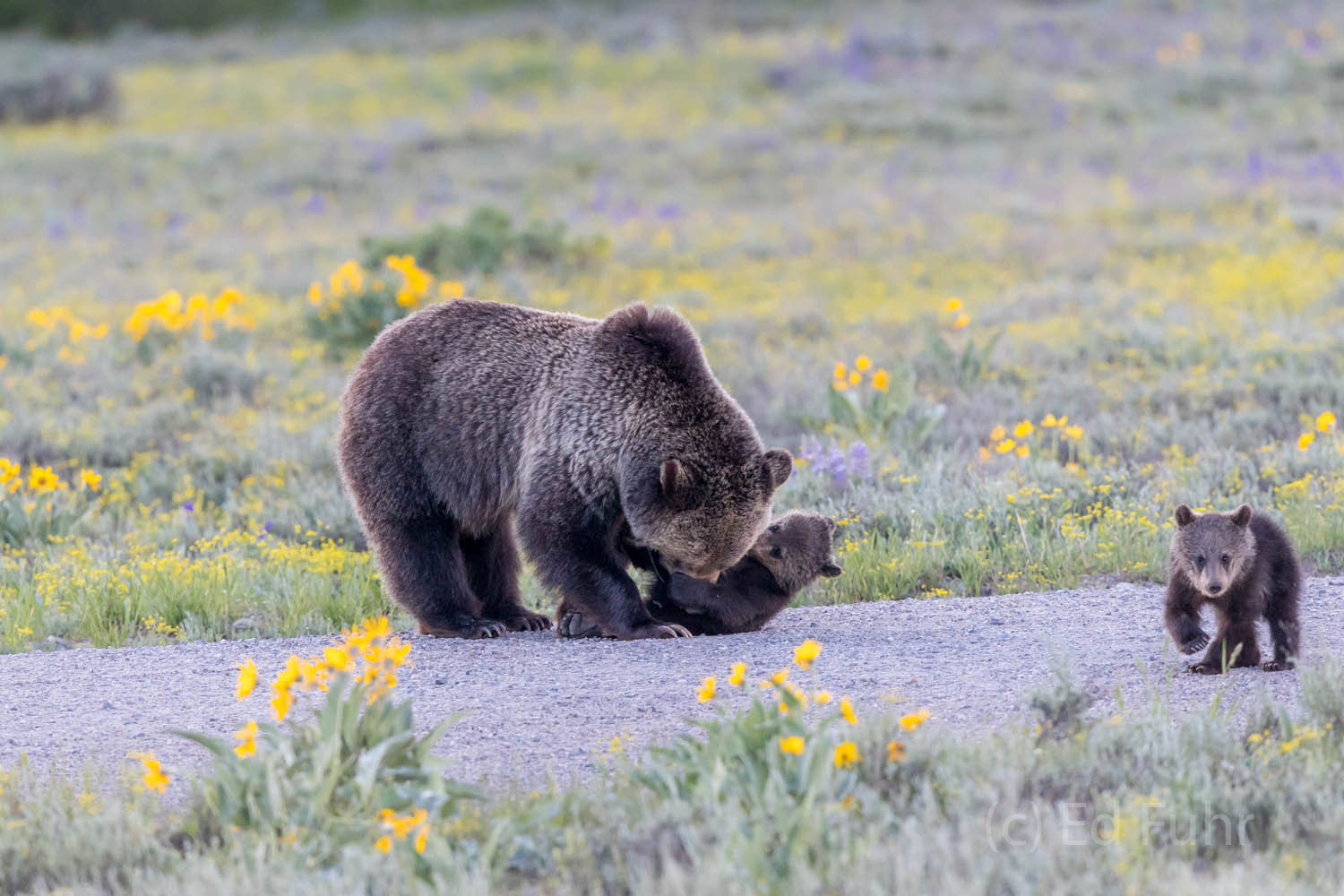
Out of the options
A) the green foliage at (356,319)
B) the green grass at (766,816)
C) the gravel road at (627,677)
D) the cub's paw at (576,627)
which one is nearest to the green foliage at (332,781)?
the green grass at (766,816)

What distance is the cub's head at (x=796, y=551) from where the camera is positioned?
699 centimetres

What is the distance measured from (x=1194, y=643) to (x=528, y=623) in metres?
2.97

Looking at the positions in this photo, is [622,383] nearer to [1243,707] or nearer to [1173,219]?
[1243,707]

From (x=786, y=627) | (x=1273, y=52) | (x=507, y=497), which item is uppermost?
(x=1273, y=52)

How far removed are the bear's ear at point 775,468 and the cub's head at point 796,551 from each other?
478mm

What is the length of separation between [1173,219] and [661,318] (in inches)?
554

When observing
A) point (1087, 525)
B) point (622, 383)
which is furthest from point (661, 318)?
point (1087, 525)

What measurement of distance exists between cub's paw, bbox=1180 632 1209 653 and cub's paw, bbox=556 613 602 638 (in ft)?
7.85

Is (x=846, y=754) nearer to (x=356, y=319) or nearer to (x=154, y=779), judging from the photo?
(x=154, y=779)

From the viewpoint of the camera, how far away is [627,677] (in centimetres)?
586

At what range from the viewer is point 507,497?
6934 millimetres

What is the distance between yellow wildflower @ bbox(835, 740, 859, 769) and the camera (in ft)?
14.1

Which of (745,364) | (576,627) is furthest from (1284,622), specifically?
(745,364)

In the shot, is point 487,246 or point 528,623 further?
point 487,246
